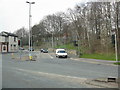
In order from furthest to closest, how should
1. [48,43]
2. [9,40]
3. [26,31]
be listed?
[26,31] < [48,43] < [9,40]

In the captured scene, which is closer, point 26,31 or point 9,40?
point 9,40

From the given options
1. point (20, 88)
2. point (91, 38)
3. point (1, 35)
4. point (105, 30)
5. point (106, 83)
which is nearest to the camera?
point (20, 88)

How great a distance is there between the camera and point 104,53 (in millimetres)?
38500

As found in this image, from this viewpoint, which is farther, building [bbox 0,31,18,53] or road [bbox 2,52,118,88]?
building [bbox 0,31,18,53]

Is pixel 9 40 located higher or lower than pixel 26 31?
lower

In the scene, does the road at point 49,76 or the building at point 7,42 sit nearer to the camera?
the road at point 49,76

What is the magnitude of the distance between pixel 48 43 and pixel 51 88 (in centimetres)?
8808

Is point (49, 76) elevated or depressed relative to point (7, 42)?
depressed

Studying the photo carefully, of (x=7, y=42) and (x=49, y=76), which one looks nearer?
(x=49, y=76)

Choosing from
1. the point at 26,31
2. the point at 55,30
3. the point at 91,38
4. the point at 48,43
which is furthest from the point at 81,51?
the point at 26,31

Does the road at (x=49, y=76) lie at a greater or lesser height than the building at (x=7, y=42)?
lesser

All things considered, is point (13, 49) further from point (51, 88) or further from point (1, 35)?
point (51, 88)

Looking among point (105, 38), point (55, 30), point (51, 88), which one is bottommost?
point (51, 88)

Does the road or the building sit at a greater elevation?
the building
